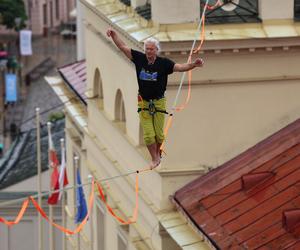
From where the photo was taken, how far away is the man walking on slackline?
2894cm

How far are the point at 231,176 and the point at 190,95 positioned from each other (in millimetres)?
1904

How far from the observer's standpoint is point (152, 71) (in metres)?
29.3

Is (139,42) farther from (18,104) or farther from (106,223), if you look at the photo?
(18,104)

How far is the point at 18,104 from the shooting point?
11044 cm

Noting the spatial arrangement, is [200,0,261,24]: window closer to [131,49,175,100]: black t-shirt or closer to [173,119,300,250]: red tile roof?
[173,119,300,250]: red tile roof

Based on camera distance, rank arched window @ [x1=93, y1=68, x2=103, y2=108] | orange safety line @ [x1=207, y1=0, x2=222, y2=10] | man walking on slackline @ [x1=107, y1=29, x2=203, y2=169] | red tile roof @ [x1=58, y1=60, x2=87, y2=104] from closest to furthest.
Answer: man walking on slackline @ [x1=107, y1=29, x2=203, y2=169]
orange safety line @ [x1=207, y1=0, x2=222, y2=10]
arched window @ [x1=93, y1=68, x2=103, y2=108]
red tile roof @ [x1=58, y1=60, x2=87, y2=104]

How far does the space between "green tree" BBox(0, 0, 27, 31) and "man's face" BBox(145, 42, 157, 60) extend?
96.0 meters

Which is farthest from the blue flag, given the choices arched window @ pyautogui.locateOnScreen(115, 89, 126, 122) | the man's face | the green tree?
the green tree

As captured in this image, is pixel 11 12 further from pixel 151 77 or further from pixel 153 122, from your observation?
pixel 151 77

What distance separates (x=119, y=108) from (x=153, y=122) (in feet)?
34.5

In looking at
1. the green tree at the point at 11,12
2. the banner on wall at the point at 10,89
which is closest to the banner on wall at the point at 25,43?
the green tree at the point at 11,12

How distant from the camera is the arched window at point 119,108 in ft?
133

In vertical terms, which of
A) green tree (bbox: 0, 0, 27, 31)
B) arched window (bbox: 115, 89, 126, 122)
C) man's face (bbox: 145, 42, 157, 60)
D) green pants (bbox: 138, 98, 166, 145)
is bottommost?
green tree (bbox: 0, 0, 27, 31)

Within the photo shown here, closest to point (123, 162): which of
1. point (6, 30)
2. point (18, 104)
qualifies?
point (18, 104)
